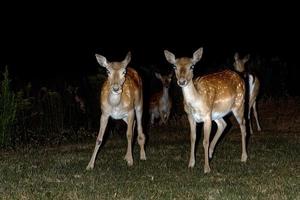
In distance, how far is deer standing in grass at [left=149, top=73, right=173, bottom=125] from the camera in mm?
17828

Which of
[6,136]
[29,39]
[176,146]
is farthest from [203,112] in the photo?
[29,39]

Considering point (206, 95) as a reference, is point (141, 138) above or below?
below

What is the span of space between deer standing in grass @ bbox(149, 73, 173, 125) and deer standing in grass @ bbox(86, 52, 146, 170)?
4824mm

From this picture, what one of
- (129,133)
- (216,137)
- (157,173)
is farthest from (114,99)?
(216,137)

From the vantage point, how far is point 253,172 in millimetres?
10945

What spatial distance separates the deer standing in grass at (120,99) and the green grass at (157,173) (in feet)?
1.32

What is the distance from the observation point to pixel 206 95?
1172 cm

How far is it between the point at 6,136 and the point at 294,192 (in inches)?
277

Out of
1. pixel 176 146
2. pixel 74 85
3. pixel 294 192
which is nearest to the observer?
pixel 294 192

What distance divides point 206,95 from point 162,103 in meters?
6.26

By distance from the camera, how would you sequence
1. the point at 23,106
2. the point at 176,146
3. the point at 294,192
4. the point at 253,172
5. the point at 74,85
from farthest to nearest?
the point at 74,85 < the point at 23,106 < the point at 176,146 < the point at 253,172 < the point at 294,192

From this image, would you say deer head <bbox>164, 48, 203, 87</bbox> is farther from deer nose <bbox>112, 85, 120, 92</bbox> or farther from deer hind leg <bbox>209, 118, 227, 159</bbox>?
deer hind leg <bbox>209, 118, 227, 159</bbox>

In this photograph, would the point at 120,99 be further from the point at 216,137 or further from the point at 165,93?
the point at 165,93

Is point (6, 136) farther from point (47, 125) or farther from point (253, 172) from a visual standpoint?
point (253, 172)
